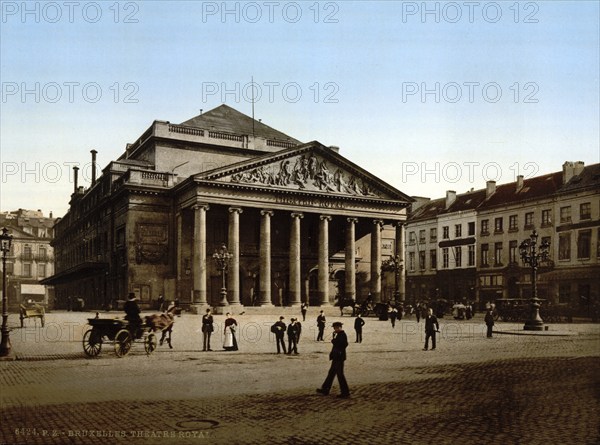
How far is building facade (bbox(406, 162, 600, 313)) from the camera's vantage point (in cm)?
3909

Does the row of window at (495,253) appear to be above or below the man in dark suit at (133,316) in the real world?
above

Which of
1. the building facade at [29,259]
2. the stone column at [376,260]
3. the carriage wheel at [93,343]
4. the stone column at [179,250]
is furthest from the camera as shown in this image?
the building facade at [29,259]

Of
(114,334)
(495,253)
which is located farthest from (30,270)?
(114,334)

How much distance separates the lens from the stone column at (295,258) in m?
48.5

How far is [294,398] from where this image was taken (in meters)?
12.6

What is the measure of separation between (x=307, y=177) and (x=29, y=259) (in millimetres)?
57810

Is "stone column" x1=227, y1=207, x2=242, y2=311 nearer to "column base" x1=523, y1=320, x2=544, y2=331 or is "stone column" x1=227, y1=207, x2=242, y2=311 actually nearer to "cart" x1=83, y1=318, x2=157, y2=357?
"column base" x1=523, y1=320, x2=544, y2=331

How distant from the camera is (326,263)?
50.6m

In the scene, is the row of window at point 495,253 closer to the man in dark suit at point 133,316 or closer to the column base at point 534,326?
the column base at point 534,326

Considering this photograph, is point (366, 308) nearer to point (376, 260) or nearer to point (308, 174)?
point (376, 260)

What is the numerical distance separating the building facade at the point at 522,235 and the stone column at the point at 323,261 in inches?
663

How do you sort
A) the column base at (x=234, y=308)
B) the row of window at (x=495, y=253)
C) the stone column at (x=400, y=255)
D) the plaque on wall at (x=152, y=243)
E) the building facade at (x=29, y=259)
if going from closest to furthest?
the row of window at (x=495, y=253)
the column base at (x=234, y=308)
the plaque on wall at (x=152, y=243)
the stone column at (x=400, y=255)
the building facade at (x=29, y=259)

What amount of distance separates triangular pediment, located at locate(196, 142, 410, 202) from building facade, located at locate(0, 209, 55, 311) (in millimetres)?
46296

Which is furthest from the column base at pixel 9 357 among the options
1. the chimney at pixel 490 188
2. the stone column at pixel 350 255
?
the chimney at pixel 490 188
